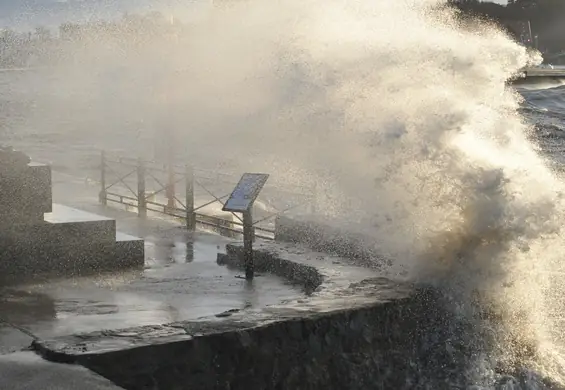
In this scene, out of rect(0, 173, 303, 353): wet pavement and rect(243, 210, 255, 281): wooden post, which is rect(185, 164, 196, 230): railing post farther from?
rect(243, 210, 255, 281): wooden post

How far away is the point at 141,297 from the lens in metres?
7.25

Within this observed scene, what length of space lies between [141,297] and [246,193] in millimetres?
1455

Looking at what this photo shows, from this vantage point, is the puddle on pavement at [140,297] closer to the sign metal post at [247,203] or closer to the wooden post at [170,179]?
→ the sign metal post at [247,203]

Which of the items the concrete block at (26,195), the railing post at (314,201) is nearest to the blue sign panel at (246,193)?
the concrete block at (26,195)

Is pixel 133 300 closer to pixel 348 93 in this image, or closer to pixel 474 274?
pixel 474 274

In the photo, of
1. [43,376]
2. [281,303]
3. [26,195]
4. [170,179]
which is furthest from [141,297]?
[170,179]

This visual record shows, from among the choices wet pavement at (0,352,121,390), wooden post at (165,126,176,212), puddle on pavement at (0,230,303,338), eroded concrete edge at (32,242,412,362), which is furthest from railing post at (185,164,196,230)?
wet pavement at (0,352,121,390)

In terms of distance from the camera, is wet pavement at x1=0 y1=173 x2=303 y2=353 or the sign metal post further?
the sign metal post

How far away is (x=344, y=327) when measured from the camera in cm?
587

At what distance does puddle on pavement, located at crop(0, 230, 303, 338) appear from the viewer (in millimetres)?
6316

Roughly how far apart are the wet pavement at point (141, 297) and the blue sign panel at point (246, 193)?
0.68 meters

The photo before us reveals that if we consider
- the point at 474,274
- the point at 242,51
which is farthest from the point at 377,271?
the point at 242,51

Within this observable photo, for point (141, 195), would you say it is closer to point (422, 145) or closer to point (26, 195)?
point (26, 195)

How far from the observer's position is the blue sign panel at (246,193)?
796cm
